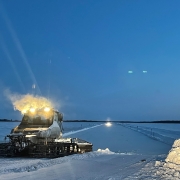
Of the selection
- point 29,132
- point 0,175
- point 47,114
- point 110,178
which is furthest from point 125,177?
point 47,114

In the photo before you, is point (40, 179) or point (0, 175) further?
point (0, 175)

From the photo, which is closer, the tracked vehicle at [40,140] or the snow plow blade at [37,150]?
the snow plow blade at [37,150]

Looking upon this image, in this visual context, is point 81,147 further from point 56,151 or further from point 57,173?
point 57,173

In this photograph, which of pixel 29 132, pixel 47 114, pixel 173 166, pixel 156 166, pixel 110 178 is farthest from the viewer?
pixel 47 114

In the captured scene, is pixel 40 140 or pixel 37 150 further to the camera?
pixel 40 140

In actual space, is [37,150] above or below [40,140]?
below

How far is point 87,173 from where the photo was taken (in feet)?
31.2

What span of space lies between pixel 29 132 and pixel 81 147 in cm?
361

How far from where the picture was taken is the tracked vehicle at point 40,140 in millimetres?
15922

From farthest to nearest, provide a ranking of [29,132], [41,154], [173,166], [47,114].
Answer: [47,114], [29,132], [41,154], [173,166]

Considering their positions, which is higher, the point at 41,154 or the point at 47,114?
the point at 47,114

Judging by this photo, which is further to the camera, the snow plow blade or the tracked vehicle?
the tracked vehicle

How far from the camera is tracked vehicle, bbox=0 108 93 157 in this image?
52.2 feet

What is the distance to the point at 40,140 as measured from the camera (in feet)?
58.2
